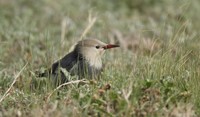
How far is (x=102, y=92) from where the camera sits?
20.6 ft

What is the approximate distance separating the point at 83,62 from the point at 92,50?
24cm

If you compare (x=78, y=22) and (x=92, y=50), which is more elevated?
(x=92, y=50)

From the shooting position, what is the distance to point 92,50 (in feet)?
26.2

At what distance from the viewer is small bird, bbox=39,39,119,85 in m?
7.49

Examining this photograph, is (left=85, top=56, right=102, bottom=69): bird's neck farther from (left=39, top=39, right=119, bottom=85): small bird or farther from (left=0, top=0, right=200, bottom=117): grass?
(left=0, top=0, right=200, bottom=117): grass

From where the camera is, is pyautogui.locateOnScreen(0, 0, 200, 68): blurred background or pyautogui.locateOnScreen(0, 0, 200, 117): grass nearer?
pyautogui.locateOnScreen(0, 0, 200, 117): grass

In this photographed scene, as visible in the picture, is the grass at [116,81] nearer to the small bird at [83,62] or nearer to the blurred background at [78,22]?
the blurred background at [78,22]

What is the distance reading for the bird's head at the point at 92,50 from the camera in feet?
25.8

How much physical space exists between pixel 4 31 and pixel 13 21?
1.00 m

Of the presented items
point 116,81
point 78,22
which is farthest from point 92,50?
point 78,22

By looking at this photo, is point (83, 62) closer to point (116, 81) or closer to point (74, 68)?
point (74, 68)

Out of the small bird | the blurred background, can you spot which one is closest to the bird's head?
the small bird

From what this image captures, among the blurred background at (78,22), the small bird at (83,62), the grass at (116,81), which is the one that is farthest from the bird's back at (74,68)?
the blurred background at (78,22)

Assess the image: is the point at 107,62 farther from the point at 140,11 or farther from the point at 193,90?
the point at 140,11
